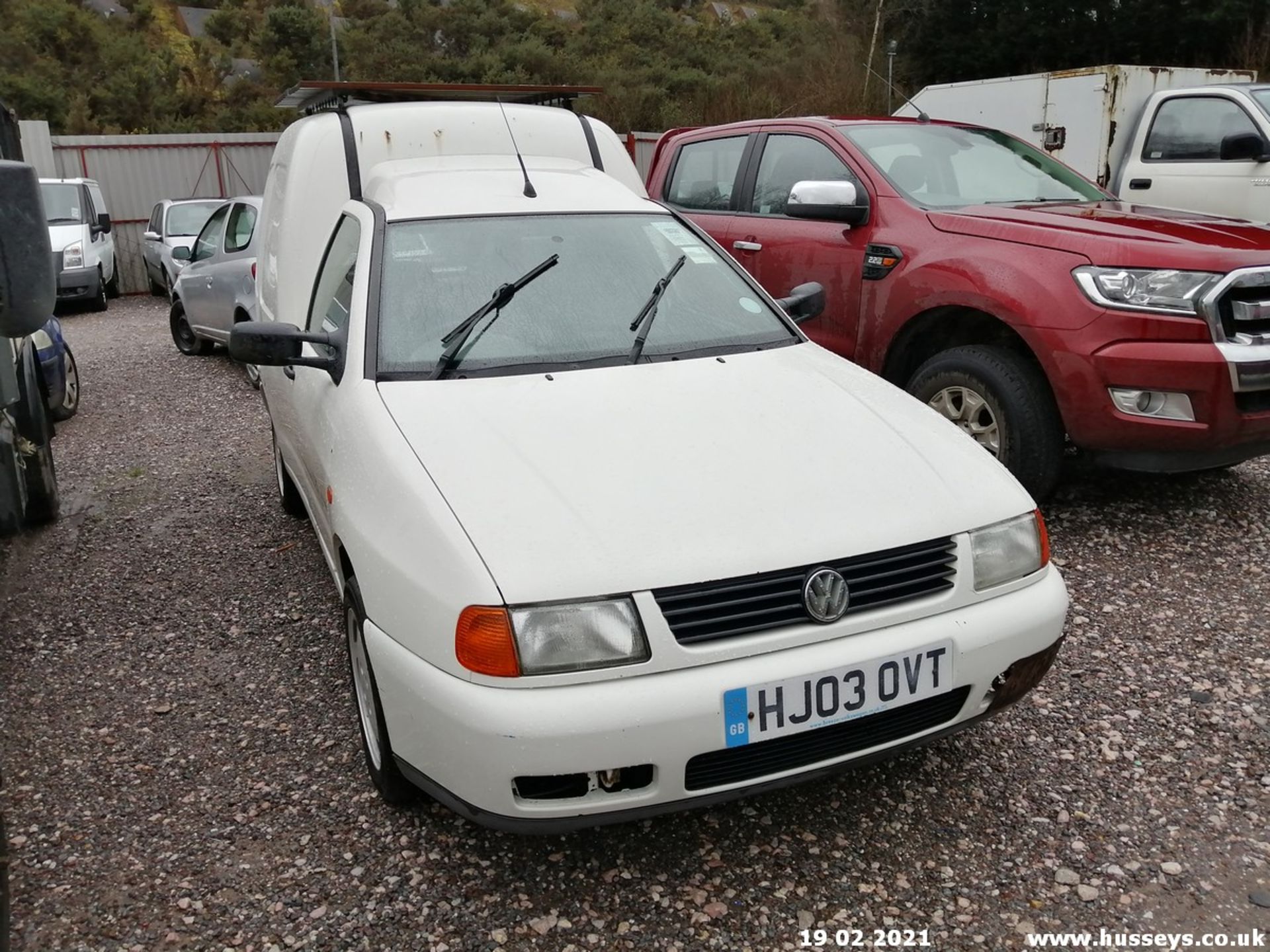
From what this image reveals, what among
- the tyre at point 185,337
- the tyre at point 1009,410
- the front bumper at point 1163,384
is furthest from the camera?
the tyre at point 185,337

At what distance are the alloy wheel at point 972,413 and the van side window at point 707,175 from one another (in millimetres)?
2021

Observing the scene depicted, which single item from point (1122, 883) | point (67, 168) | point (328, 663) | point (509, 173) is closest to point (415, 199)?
point (509, 173)

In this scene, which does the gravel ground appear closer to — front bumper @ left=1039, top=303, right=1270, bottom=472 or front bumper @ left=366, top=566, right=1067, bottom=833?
front bumper @ left=366, top=566, right=1067, bottom=833

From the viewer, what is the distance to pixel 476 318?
3131 mm

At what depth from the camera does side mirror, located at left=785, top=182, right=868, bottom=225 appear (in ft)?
16.0

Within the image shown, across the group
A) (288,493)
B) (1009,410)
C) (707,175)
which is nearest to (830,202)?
(1009,410)

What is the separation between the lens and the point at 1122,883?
2426 millimetres

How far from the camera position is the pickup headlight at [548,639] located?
2117mm

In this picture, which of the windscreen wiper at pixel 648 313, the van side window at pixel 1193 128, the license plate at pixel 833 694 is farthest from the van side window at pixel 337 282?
the van side window at pixel 1193 128

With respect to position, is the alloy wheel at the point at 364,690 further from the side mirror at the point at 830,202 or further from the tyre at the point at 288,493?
the side mirror at the point at 830,202

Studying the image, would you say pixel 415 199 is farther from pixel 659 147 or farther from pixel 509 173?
pixel 659 147

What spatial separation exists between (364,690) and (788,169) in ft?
13.1

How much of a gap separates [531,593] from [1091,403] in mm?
2955

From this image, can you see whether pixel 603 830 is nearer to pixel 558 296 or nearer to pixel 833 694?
pixel 833 694
